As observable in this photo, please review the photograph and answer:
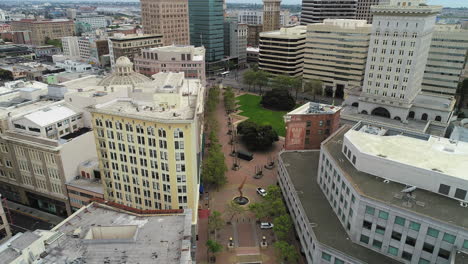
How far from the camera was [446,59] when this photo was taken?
176m

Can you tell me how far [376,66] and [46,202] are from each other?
136 m

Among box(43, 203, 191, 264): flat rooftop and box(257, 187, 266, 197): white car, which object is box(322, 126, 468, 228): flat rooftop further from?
box(43, 203, 191, 264): flat rooftop

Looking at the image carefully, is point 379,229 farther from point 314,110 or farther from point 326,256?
point 314,110

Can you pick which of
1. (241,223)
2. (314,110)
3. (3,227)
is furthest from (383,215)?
(3,227)

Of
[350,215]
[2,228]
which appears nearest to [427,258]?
[350,215]

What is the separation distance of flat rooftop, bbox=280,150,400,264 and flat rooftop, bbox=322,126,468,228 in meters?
11.8

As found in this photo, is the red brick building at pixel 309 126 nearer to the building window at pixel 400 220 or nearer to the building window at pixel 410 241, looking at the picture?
the building window at pixel 400 220

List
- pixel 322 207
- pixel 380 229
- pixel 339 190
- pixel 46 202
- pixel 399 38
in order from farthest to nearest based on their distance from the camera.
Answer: pixel 399 38, pixel 46 202, pixel 322 207, pixel 339 190, pixel 380 229

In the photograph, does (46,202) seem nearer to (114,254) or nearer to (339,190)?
(114,254)

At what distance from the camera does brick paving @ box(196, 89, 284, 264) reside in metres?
83.9

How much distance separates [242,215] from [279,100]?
104 metres

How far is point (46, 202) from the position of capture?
102875mm

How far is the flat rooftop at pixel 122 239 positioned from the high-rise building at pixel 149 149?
15.5 metres

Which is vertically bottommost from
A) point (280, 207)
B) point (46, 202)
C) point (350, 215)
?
point (46, 202)
